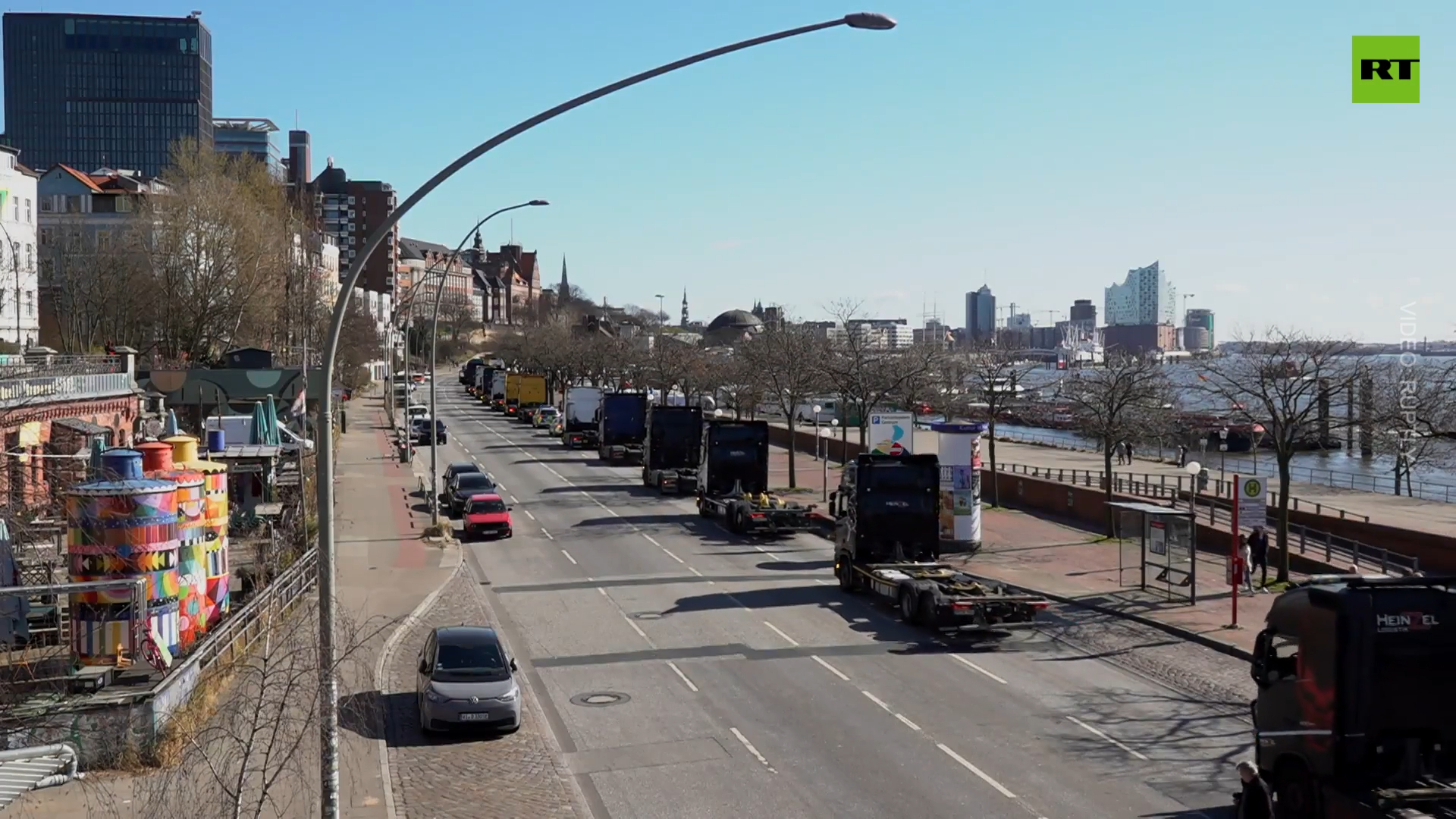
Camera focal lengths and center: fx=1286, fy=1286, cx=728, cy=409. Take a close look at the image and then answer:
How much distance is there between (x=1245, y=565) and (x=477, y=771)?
18.8m

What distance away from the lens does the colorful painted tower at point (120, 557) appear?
65.3 ft

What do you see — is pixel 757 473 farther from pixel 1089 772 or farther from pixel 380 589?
pixel 1089 772

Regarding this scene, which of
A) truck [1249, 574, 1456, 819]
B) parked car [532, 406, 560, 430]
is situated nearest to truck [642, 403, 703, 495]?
parked car [532, 406, 560, 430]

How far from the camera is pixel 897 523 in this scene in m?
29.6

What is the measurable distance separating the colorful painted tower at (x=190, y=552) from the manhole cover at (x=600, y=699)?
21.3 feet

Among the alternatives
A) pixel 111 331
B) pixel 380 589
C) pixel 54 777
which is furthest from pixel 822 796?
pixel 111 331

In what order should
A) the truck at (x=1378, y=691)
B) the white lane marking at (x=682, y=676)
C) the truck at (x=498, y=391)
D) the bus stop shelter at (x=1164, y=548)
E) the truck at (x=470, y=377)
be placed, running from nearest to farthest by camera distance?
the truck at (x=1378, y=691) < the white lane marking at (x=682, y=676) < the bus stop shelter at (x=1164, y=548) < the truck at (x=498, y=391) < the truck at (x=470, y=377)

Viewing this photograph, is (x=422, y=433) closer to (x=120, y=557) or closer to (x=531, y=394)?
(x=531, y=394)

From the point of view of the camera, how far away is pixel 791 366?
189 feet

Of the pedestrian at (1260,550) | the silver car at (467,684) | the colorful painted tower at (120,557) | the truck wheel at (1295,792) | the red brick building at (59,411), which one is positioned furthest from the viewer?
the red brick building at (59,411)

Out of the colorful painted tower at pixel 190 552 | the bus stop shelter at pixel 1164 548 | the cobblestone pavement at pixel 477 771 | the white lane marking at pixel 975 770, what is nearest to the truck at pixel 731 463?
the bus stop shelter at pixel 1164 548

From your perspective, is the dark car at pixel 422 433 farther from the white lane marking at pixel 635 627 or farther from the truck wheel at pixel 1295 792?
the truck wheel at pixel 1295 792

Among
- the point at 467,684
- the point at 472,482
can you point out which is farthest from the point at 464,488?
the point at 467,684

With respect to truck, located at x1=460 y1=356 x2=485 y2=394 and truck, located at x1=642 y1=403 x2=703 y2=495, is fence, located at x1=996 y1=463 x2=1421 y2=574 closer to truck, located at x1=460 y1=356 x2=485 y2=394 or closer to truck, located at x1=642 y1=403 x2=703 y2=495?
truck, located at x1=642 y1=403 x2=703 y2=495
